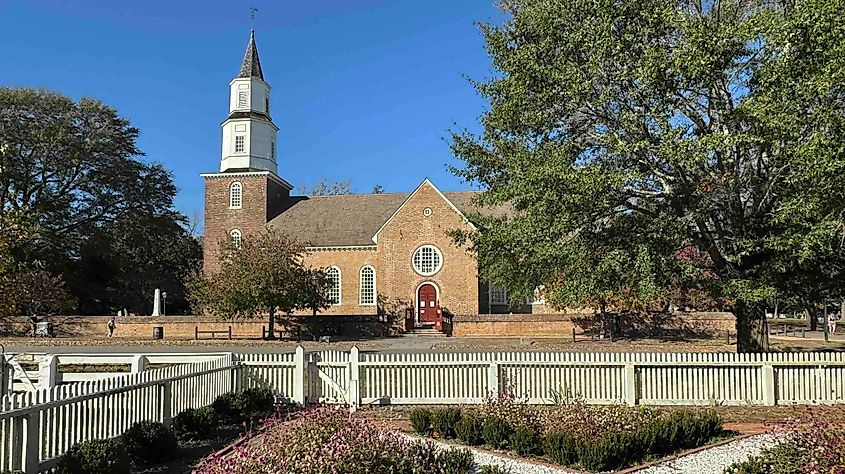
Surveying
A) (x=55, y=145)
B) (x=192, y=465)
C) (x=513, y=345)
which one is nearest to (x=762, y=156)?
(x=192, y=465)

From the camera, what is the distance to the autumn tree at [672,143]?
1475cm

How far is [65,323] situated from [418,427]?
118 ft

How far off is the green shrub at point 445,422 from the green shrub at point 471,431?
0.73 ft

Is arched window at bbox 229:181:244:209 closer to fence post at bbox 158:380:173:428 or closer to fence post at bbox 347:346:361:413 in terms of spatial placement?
fence post at bbox 347:346:361:413

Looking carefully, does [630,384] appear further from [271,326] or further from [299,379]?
[271,326]

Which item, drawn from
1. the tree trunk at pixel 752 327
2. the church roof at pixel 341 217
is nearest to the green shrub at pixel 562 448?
the tree trunk at pixel 752 327

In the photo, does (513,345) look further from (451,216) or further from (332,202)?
(332,202)

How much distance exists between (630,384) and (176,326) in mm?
31311

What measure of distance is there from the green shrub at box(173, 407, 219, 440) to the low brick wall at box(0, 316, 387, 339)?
28.6 metres

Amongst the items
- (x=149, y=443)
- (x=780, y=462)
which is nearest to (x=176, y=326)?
(x=149, y=443)

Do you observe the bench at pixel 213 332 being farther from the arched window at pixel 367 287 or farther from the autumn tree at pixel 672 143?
the autumn tree at pixel 672 143

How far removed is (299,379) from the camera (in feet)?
47.4

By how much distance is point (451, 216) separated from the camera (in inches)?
1713

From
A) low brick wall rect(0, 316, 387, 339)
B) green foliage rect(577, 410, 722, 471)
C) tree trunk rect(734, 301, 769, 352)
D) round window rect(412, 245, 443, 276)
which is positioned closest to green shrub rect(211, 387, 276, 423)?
→ green foliage rect(577, 410, 722, 471)
